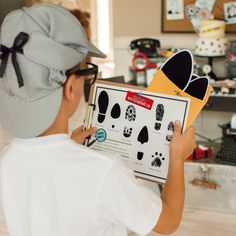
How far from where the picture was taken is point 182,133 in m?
1.00

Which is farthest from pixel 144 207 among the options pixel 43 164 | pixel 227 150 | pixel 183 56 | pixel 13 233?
pixel 227 150

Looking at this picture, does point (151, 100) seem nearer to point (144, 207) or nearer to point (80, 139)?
point (80, 139)

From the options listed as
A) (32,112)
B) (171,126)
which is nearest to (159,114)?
(171,126)

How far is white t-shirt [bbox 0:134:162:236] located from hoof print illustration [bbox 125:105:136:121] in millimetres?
310

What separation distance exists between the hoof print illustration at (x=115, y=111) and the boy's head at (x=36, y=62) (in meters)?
0.30

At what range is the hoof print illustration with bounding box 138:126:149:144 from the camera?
1093 millimetres

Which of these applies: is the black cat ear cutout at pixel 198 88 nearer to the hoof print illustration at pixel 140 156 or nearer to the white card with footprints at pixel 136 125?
the white card with footprints at pixel 136 125

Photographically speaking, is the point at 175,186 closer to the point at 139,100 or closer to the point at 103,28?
the point at 139,100

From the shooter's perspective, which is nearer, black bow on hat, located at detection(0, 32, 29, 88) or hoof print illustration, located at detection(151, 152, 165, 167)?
black bow on hat, located at detection(0, 32, 29, 88)

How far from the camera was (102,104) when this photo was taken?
1113 millimetres

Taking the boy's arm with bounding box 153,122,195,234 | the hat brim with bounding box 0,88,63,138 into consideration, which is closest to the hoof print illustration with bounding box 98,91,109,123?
the boy's arm with bounding box 153,122,195,234

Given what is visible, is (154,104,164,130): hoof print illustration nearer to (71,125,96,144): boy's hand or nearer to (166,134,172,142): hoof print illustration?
(166,134,172,142): hoof print illustration

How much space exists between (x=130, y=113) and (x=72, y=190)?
1.24 ft

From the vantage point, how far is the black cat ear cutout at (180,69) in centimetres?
104
